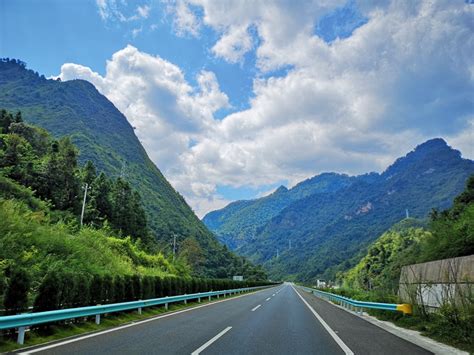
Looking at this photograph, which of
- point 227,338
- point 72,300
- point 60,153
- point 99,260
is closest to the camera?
point 227,338

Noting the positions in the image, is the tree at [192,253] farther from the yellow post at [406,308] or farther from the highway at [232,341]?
the highway at [232,341]

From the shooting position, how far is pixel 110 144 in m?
143

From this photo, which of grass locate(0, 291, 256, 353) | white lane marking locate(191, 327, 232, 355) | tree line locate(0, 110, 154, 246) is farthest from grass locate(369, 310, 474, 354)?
tree line locate(0, 110, 154, 246)

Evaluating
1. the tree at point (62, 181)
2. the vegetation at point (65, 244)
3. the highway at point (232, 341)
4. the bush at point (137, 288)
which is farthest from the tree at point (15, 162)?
the highway at point (232, 341)

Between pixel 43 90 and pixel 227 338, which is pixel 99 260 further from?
pixel 43 90

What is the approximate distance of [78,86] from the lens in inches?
7456

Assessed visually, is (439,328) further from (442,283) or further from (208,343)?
(208,343)

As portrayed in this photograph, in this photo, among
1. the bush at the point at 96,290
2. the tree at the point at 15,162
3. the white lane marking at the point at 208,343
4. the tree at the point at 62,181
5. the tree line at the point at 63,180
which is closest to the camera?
the white lane marking at the point at 208,343

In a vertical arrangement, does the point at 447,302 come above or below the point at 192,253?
below

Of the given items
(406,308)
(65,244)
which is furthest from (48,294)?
(65,244)

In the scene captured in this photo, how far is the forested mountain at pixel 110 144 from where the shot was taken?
100188mm

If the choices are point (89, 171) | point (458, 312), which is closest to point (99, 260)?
point (458, 312)

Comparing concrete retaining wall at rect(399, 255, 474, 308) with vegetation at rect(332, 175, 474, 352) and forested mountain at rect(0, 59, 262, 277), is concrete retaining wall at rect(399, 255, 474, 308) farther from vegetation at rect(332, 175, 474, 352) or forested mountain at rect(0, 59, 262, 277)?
forested mountain at rect(0, 59, 262, 277)

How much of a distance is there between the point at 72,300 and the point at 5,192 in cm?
2692
